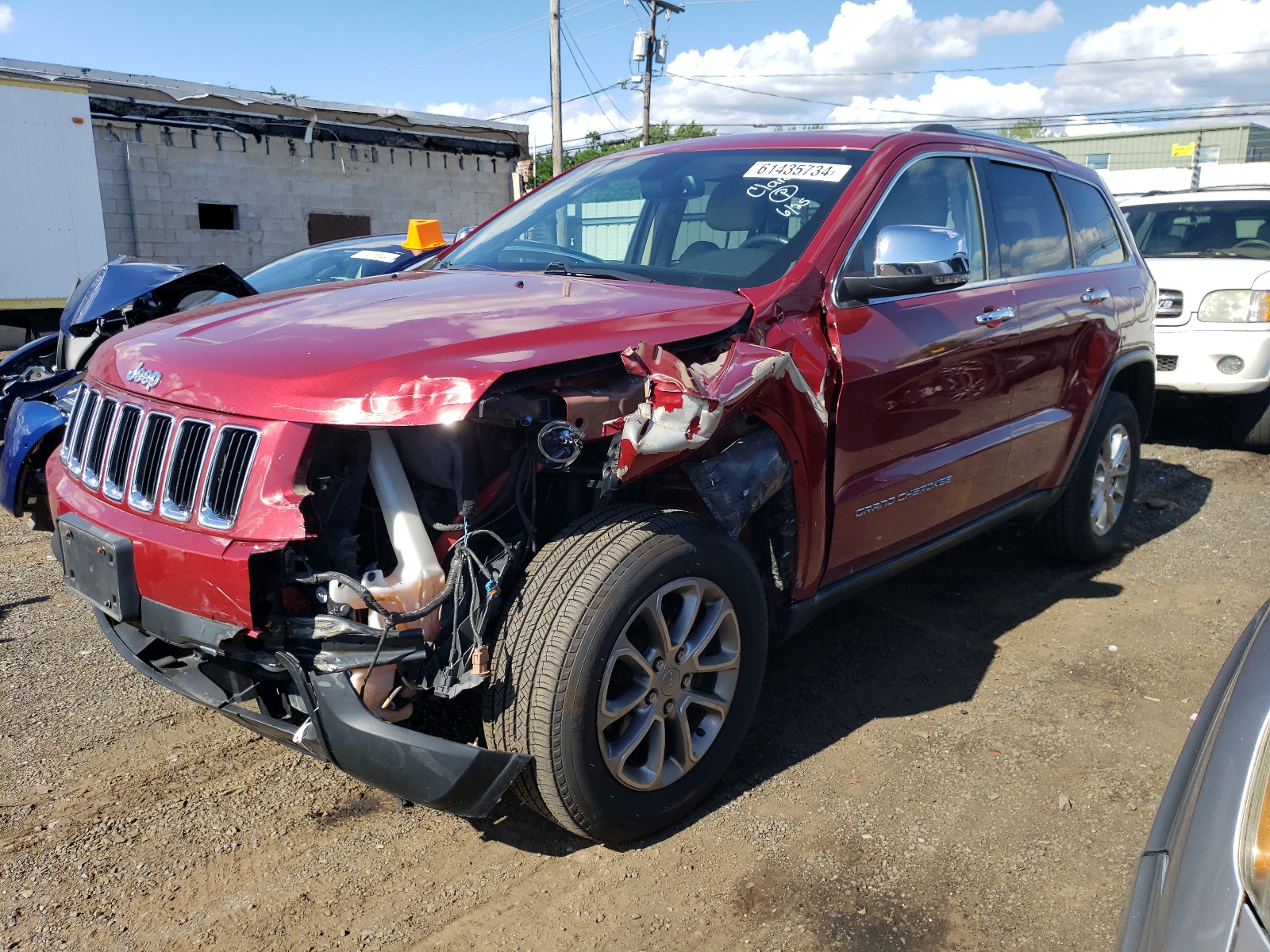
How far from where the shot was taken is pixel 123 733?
10.7ft

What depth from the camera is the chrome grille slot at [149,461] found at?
8.10 feet

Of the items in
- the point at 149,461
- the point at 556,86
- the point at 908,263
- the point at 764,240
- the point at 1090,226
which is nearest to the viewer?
the point at 149,461

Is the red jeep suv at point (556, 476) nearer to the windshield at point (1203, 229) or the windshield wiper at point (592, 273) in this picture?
the windshield wiper at point (592, 273)

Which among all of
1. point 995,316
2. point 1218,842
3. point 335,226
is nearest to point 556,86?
point 335,226

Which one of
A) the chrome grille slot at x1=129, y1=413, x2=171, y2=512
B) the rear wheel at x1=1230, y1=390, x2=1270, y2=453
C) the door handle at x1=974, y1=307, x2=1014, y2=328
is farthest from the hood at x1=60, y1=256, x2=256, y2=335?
the rear wheel at x1=1230, y1=390, x2=1270, y2=453

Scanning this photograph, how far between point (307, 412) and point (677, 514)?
983mm

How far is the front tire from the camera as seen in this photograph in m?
2.35

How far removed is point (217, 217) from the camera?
16188 millimetres

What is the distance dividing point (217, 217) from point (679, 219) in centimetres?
1486

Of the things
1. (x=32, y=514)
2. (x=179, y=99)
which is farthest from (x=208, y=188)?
(x=32, y=514)

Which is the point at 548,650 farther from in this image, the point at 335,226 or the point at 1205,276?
the point at 335,226

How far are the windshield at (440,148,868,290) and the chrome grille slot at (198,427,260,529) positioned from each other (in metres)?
1.40

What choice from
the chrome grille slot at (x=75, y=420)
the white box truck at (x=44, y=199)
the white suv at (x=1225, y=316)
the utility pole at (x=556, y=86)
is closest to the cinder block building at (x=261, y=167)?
the white box truck at (x=44, y=199)

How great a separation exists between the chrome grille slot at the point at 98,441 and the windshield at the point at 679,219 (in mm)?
1397
